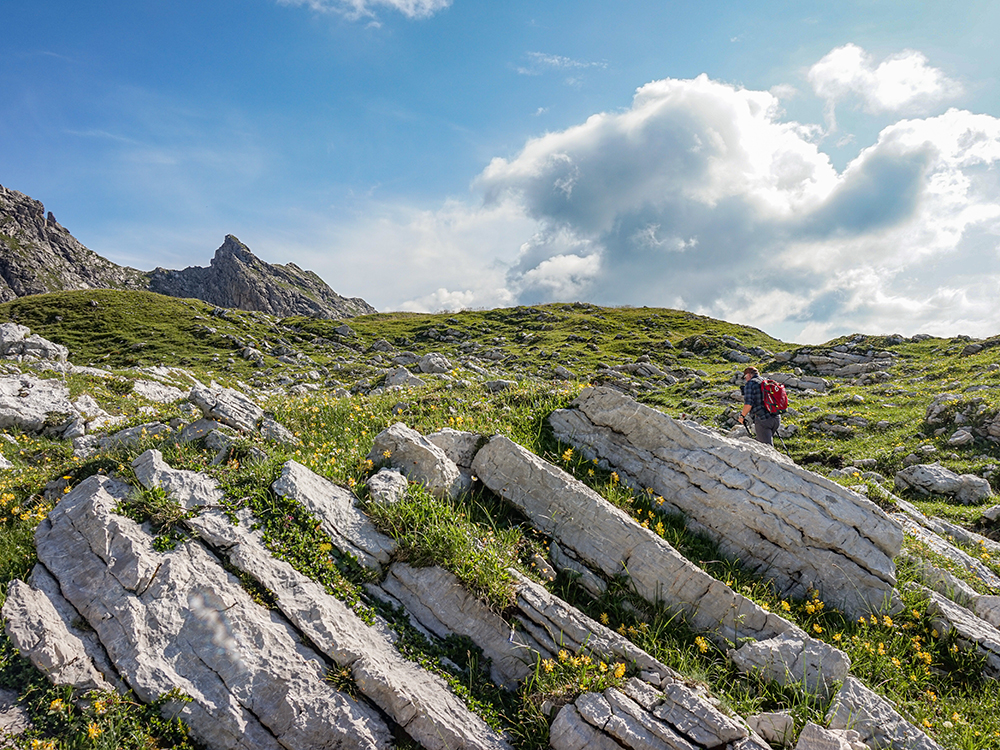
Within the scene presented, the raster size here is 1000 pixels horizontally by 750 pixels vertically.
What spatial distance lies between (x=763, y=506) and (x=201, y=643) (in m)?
9.09

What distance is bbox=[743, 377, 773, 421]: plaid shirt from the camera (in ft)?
54.7

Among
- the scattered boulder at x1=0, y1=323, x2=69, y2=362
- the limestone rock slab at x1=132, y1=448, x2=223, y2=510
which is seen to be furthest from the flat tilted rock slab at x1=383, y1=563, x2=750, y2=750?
the scattered boulder at x1=0, y1=323, x2=69, y2=362

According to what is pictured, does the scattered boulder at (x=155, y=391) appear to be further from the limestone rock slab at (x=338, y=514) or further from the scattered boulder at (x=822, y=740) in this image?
the scattered boulder at (x=822, y=740)

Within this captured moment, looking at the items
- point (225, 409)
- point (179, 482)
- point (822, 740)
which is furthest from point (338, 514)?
point (822, 740)

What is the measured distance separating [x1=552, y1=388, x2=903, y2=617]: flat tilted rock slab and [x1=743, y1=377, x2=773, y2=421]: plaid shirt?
708 centimetres

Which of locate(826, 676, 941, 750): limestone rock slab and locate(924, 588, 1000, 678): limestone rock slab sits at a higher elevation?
locate(924, 588, 1000, 678): limestone rock slab

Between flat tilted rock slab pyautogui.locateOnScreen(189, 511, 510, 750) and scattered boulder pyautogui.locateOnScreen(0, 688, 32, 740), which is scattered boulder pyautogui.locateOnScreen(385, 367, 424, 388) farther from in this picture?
scattered boulder pyautogui.locateOnScreen(0, 688, 32, 740)

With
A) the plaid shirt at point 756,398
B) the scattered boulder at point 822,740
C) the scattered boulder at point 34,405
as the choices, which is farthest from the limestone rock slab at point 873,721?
the scattered boulder at point 34,405

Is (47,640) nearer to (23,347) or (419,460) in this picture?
(419,460)

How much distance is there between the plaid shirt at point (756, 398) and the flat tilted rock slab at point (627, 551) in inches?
429

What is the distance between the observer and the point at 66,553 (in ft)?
22.3

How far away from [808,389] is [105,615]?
128 ft

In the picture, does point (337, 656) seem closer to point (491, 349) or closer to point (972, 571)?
point (972, 571)

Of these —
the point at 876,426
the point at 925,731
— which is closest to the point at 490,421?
the point at 925,731
